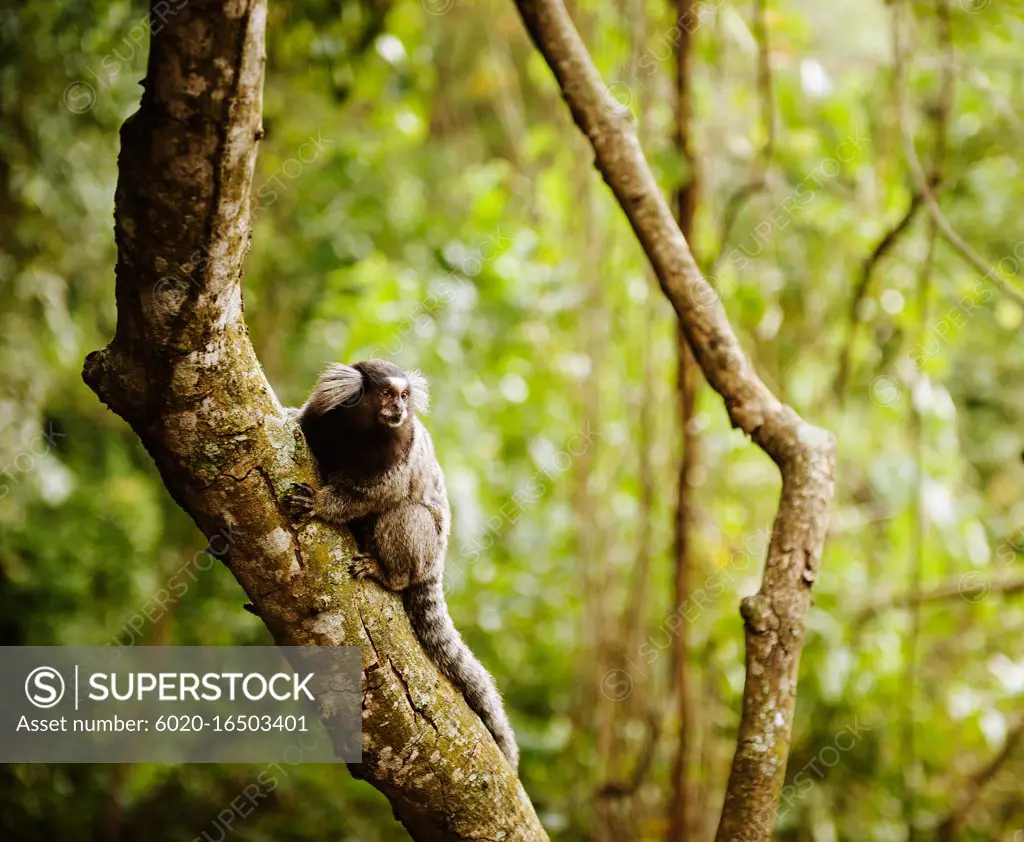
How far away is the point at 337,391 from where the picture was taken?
8.53ft

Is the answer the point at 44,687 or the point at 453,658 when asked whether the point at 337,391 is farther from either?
the point at 44,687

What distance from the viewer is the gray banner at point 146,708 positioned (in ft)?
13.4

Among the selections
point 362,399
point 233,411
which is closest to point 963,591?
point 362,399

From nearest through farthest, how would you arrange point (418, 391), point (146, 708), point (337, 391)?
point (337, 391) < point (418, 391) < point (146, 708)

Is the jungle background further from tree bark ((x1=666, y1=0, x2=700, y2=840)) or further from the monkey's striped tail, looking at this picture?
the monkey's striped tail

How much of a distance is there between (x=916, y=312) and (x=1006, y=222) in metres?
1.49

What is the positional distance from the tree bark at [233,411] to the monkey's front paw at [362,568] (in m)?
0.03

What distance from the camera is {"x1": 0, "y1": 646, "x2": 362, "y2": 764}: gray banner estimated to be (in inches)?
160

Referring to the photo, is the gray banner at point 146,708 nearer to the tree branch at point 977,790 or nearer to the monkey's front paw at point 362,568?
the monkey's front paw at point 362,568

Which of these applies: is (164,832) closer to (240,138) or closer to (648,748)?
(648,748)

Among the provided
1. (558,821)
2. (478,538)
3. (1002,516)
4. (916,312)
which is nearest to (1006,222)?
(916,312)

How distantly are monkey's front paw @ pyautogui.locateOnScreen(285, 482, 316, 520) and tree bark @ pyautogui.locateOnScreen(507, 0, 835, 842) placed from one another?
1068mm

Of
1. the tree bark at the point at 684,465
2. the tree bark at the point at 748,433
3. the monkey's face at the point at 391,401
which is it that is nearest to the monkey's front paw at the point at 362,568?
the monkey's face at the point at 391,401

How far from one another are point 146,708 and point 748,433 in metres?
4.46
